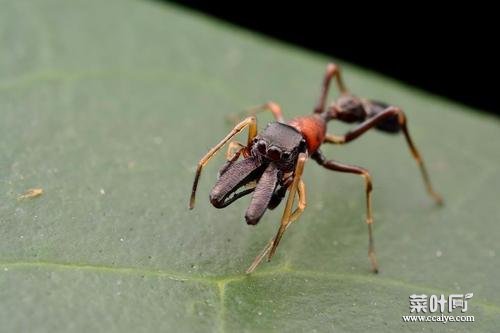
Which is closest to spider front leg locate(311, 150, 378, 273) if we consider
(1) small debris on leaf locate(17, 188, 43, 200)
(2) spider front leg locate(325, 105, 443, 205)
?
(2) spider front leg locate(325, 105, 443, 205)

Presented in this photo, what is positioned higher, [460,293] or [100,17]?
[100,17]

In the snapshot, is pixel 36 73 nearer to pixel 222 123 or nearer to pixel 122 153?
pixel 122 153

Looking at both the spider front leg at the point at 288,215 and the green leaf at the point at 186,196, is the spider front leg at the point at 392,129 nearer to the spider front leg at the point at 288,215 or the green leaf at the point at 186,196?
the green leaf at the point at 186,196

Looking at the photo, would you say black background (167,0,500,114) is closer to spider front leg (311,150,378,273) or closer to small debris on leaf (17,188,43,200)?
spider front leg (311,150,378,273)

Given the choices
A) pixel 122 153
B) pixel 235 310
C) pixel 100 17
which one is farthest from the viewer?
pixel 100 17

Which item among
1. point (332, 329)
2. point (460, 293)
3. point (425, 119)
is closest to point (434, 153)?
point (425, 119)

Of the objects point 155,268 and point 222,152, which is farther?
point 222,152
